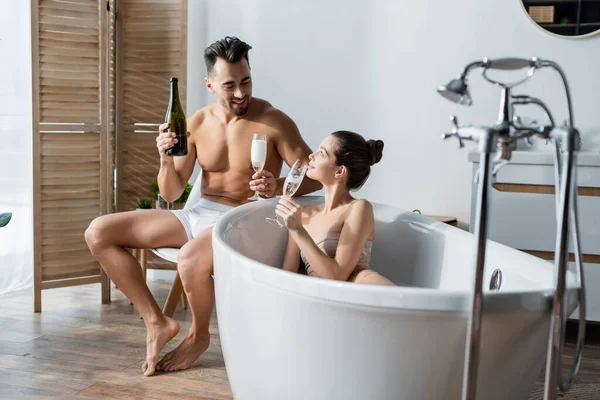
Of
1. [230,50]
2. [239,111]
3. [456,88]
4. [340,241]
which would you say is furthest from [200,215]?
[456,88]

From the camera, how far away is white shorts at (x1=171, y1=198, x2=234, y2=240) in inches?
114

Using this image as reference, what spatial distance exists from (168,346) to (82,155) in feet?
3.90

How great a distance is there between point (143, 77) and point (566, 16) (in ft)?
7.41

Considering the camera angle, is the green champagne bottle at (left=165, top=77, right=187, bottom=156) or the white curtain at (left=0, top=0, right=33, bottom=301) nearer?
the green champagne bottle at (left=165, top=77, right=187, bottom=156)

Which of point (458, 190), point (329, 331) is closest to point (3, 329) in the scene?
point (329, 331)

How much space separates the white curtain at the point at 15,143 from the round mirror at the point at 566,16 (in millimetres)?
2617

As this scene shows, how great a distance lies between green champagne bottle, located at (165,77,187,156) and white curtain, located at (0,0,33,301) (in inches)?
44.5

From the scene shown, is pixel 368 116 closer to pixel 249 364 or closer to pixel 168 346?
pixel 168 346

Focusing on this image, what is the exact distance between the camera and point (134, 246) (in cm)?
291

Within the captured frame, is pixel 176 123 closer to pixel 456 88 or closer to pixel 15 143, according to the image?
pixel 15 143

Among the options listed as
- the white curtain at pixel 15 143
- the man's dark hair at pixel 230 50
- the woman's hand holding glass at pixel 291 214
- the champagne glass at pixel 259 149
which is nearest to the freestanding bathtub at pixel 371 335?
the woman's hand holding glass at pixel 291 214

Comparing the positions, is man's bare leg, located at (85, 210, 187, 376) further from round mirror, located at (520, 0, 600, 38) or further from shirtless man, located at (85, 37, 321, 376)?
round mirror, located at (520, 0, 600, 38)

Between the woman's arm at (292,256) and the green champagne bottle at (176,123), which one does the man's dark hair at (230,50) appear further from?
the woman's arm at (292,256)

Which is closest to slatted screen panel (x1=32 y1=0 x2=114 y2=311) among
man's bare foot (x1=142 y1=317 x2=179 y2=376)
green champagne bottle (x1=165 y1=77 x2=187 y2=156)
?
green champagne bottle (x1=165 y1=77 x2=187 y2=156)
